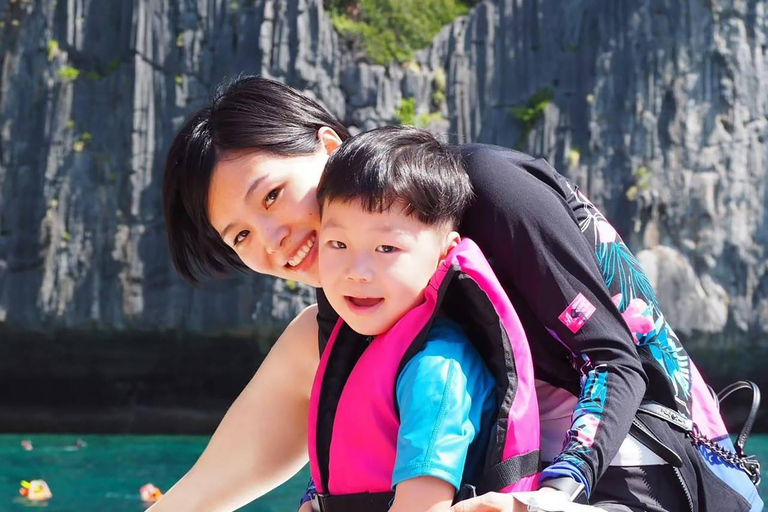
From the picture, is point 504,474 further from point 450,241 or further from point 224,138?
point 224,138

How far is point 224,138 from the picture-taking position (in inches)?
65.5

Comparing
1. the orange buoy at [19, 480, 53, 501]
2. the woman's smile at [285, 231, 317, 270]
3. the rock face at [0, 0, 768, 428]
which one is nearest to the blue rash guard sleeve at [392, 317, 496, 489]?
the woman's smile at [285, 231, 317, 270]

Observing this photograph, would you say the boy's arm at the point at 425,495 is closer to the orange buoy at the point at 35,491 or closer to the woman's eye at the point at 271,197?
the woman's eye at the point at 271,197

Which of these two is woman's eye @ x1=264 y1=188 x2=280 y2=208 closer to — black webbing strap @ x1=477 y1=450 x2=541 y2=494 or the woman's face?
the woman's face

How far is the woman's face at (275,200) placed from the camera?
1.62 metres

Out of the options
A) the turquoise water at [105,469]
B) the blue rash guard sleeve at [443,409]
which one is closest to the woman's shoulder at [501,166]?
the blue rash guard sleeve at [443,409]

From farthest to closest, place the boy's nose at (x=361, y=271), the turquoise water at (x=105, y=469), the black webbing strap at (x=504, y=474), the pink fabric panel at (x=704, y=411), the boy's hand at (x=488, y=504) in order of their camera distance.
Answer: the turquoise water at (x=105, y=469)
the pink fabric panel at (x=704, y=411)
the boy's nose at (x=361, y=271)
the black webbing strap at (x=504, y=474)
the boy's hand at (x=488, y=504)

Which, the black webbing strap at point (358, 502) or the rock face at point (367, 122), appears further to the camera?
the rock face at point (367, 122)

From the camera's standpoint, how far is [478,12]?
928 centimetres

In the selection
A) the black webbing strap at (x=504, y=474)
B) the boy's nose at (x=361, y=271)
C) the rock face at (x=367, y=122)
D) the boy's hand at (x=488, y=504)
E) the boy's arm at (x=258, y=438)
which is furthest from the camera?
the rock face at (x=367, y=122)

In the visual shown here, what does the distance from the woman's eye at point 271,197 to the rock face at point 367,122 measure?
709cm

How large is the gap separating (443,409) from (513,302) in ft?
0.80

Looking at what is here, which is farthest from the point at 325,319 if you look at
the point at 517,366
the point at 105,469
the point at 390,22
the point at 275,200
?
the point at 390,22

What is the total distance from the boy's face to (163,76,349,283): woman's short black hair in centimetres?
27
